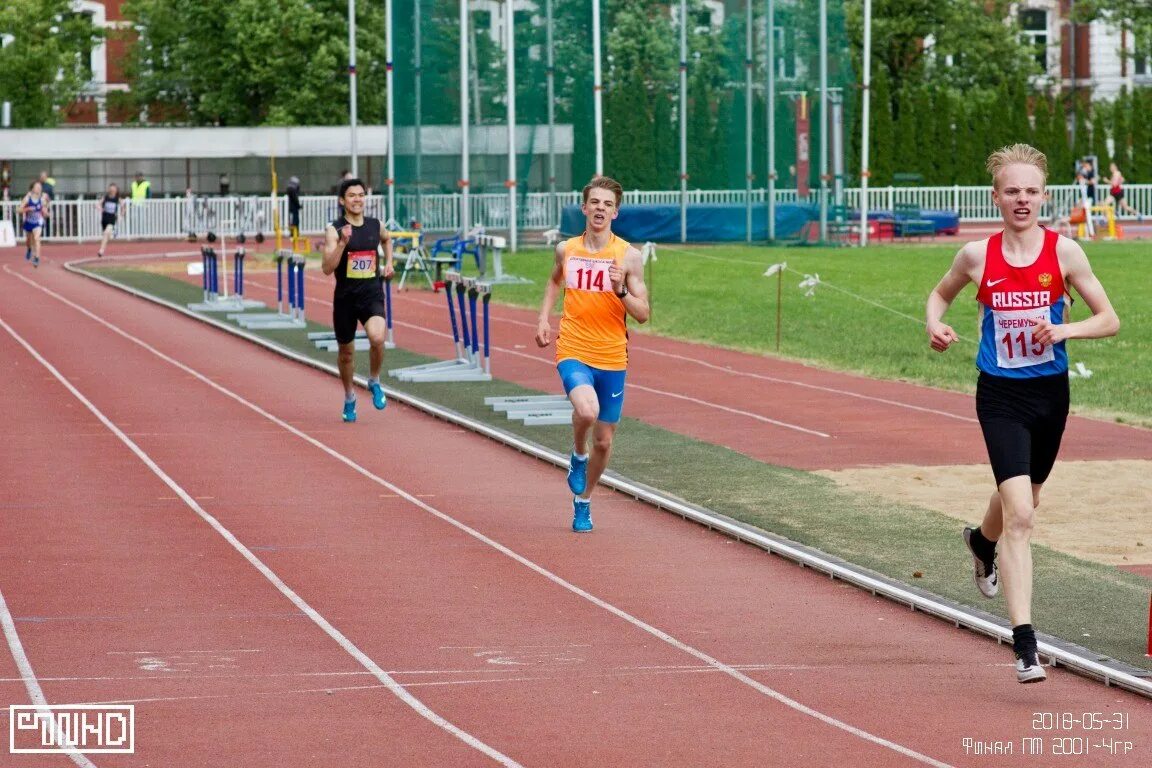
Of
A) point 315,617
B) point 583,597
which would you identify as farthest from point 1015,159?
point 315,617

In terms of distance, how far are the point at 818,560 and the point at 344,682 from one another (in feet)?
10.5

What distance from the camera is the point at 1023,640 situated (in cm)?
759

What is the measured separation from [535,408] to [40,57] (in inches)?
1967

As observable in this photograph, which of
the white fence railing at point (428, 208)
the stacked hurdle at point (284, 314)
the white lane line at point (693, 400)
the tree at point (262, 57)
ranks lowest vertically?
the white lane line at point (693, 400)

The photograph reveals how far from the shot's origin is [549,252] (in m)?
43.1

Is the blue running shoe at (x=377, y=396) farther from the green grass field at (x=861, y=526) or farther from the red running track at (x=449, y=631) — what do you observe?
the red running track at (x=449, y=631)

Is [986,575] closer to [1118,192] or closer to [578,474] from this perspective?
[578,474]

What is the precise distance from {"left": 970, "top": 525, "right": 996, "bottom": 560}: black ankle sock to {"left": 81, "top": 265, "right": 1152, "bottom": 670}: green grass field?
39cm

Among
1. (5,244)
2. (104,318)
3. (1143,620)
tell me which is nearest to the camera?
(1143,620)

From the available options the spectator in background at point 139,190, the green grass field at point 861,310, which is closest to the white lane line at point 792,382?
the green grass field at point 861,310

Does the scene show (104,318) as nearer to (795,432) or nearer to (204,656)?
(795,432)

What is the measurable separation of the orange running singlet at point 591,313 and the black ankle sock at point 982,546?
3005 mm

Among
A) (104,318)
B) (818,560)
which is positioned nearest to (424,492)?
(818,560)

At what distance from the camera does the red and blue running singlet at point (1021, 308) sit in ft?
25.8
